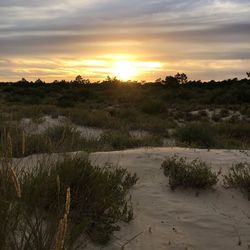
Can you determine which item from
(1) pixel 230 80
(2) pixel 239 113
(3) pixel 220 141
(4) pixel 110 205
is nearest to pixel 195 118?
(2) pixel 239 113

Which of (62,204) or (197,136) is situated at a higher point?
(62,204)

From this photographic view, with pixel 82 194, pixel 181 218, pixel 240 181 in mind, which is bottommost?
pixel 181 218

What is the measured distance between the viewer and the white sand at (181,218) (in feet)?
17.8

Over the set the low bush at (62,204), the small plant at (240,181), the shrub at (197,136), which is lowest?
the shrub at (197,136)

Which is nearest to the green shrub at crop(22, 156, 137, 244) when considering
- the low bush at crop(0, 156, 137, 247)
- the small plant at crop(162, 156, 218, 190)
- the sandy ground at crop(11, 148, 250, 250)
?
the low bush at crop(0, 156, 137, 247)

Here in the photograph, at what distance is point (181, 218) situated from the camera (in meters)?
6.16

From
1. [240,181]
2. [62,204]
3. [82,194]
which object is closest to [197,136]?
[240,181]

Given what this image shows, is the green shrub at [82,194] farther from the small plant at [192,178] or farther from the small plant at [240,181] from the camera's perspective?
the small plant at [240,181]

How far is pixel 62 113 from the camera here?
23.6m

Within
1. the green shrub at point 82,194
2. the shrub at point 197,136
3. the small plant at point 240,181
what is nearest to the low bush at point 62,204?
the green shrub at point 82,194

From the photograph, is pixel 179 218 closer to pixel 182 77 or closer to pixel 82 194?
pixel 82 194

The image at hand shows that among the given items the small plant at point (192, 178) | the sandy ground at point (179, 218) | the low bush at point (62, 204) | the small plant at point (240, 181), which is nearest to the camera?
the low bush at point (62, 204)

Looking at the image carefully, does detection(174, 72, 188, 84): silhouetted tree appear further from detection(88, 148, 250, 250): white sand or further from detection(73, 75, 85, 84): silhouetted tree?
detection(88, 148, 250, 250): white sand

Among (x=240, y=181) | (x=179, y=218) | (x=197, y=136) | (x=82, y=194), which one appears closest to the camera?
(x=82, y=194)
